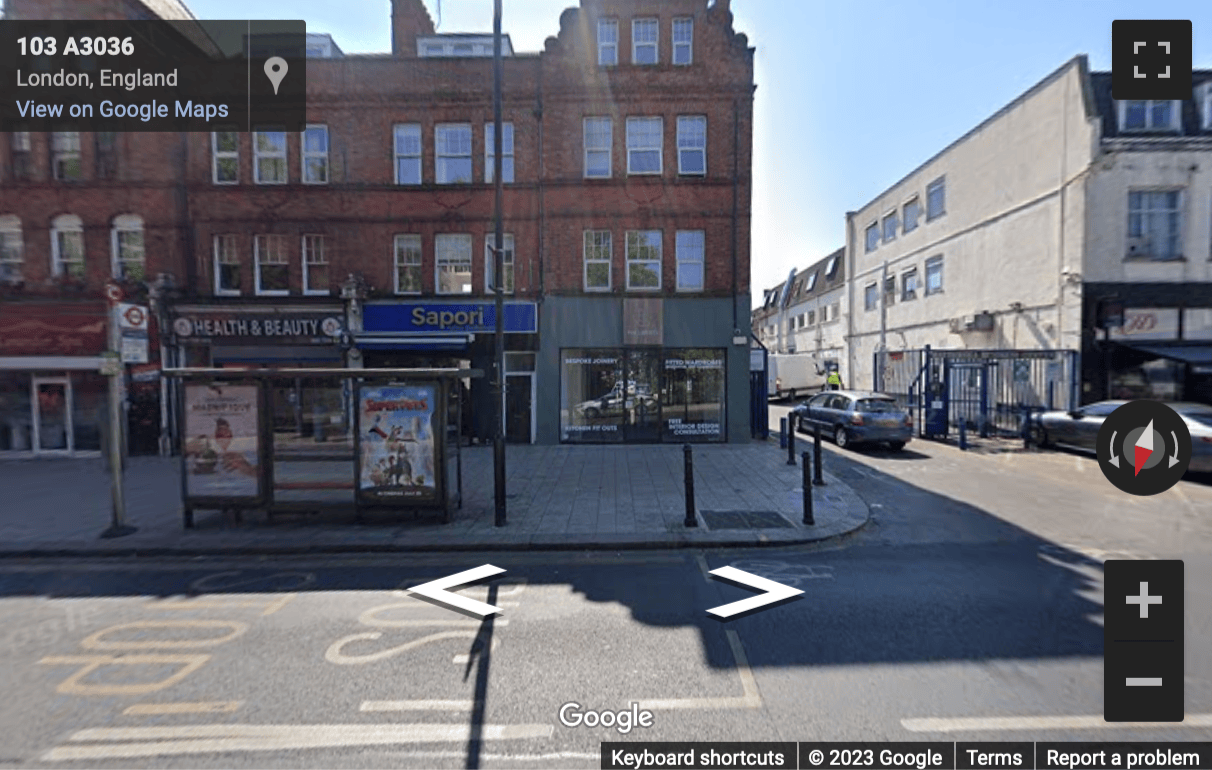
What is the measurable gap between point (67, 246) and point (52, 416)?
4.36 m

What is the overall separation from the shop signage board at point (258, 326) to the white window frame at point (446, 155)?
4720 millimetres

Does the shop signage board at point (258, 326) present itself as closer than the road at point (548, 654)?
No

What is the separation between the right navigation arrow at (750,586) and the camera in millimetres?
4438

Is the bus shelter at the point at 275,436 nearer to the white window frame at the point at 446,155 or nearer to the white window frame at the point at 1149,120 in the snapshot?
the white window frame at the point at 446,155

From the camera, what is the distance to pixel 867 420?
12781 millimetres

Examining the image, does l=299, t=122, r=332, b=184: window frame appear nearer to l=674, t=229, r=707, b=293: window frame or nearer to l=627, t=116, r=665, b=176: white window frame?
l=627, t=116, r=665, b=176: white window frame

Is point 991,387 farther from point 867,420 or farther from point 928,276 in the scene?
point 928,276

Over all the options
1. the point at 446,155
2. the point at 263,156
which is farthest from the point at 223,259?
the point at 446,155

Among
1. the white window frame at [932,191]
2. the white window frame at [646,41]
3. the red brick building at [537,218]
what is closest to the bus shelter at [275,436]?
the red brick building at [537,218]

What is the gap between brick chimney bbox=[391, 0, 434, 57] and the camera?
15.3 m

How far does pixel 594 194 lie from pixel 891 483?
976cm

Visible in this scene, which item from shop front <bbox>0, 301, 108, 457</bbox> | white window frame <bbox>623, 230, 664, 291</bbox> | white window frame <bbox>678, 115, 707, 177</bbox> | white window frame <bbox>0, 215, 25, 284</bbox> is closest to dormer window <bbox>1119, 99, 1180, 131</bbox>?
white window frame <bbox>678, 115, 707, 177</bbox>

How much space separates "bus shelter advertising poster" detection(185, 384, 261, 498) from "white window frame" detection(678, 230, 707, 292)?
10.2m

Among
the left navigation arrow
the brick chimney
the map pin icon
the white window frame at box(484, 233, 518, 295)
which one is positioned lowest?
the left navigation arrow
